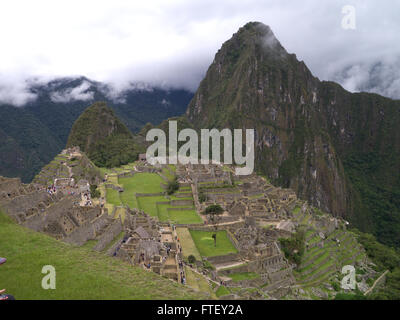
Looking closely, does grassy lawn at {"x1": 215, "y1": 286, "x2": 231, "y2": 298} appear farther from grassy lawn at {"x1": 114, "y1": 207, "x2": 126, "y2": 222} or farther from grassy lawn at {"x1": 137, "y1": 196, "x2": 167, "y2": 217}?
grassy lawn at {"x1": 137, "y1": 196, "x2": 167, "y2": 217}

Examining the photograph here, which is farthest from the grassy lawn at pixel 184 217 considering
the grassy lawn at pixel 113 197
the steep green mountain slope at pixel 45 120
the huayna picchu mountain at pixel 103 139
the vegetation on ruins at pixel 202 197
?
the steep green mountain slope at pixel 45 120

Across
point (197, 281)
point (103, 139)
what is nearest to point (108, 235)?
point (197, 281)

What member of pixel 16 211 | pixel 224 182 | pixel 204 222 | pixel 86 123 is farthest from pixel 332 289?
pixel 86 123

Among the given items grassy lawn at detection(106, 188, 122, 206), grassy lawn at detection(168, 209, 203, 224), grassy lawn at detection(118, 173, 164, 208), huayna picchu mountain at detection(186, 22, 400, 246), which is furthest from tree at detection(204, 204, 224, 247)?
huayna picchu mountain at detection(186, 22, 400, 246)

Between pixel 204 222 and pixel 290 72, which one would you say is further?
pixel 290 72

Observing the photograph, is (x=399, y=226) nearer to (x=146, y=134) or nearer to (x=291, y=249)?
(x=146, y=134)

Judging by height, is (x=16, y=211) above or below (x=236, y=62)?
below

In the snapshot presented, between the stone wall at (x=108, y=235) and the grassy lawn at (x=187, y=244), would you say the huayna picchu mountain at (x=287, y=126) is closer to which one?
the grassy lawn at (x=187, y=244)
